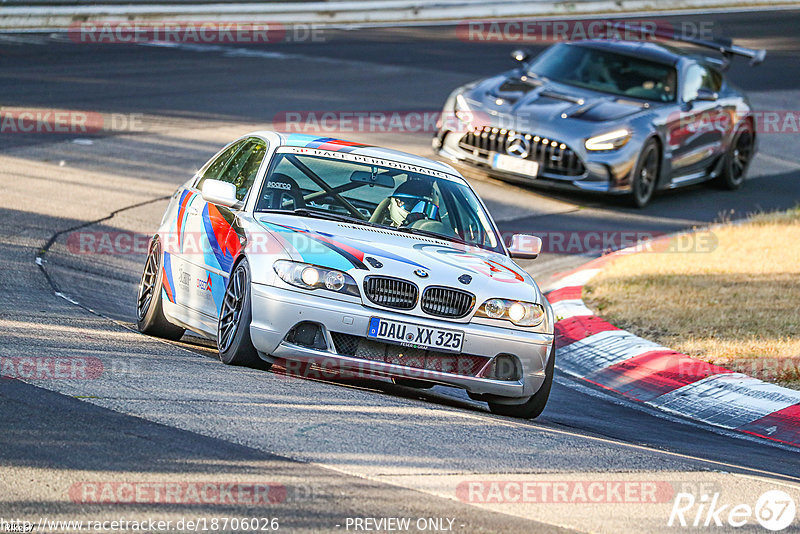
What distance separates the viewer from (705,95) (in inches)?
642

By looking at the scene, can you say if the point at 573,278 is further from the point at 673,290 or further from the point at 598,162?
the point at 598,162

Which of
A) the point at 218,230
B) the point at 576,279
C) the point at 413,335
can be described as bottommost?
the point at 576,279

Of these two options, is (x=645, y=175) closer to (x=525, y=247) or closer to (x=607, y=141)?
(x=607, y=141)

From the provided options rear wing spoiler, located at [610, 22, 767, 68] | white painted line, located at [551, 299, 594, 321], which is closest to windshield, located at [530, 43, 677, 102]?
rear wing spoiler, located at [610, 22, 767, 68]

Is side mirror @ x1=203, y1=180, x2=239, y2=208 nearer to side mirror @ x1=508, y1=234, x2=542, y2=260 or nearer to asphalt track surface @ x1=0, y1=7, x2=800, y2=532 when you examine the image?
asphalt track surface @ x1=0, y1=7, x2=800, y2=532

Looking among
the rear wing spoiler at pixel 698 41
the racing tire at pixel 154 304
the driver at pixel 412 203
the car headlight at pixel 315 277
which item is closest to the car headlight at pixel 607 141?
the rear wing spoiler at pixel 698 41

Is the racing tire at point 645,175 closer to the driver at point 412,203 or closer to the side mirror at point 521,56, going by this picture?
the side mirror at point 521,56

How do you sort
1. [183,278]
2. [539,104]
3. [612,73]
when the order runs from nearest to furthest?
1. [183,278]
2. [539,104]
3. [612,73]

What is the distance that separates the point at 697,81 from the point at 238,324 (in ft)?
35.6

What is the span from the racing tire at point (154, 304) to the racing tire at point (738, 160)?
1027 cm

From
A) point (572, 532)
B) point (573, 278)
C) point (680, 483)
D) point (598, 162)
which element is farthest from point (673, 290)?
point (572, 532)

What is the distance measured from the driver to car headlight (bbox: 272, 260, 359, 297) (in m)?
1.10

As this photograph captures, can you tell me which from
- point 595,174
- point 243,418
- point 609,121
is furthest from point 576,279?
point 243,418

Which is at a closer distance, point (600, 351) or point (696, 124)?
point (600, 351)
